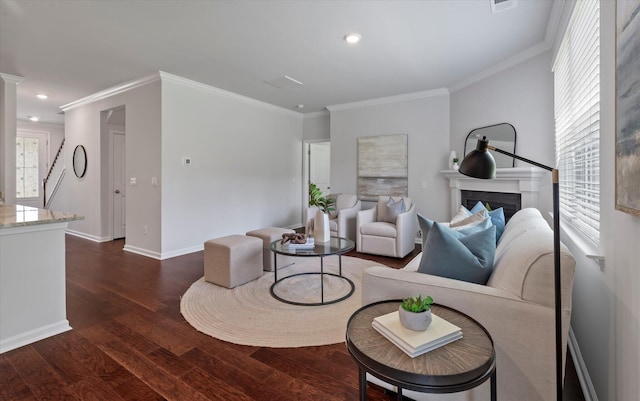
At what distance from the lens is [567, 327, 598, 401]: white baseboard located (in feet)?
5.01

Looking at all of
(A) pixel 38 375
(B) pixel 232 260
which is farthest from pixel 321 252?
(A) pixel 38 375

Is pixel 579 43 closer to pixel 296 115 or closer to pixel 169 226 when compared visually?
pixel 169 226

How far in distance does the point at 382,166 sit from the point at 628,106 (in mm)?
4379

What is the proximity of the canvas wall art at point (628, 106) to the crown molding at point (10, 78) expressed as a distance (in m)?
6.05

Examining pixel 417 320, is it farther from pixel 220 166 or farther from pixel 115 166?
pixel 115 166

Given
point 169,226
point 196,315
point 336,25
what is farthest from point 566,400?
point 169,226

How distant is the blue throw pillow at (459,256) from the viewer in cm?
156

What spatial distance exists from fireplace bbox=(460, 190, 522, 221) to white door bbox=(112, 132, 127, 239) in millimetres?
5783

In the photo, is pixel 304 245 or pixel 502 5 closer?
pixel 502 5

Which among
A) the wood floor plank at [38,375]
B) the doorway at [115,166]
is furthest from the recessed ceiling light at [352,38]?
the doorway at [115,166]

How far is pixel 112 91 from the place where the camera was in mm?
4777

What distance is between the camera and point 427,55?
3.53 meters

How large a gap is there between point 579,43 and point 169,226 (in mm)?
4588

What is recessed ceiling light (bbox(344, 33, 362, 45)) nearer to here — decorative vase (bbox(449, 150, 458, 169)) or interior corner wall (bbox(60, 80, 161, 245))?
decorative vase (bbox(449, 150, 458, 169))
